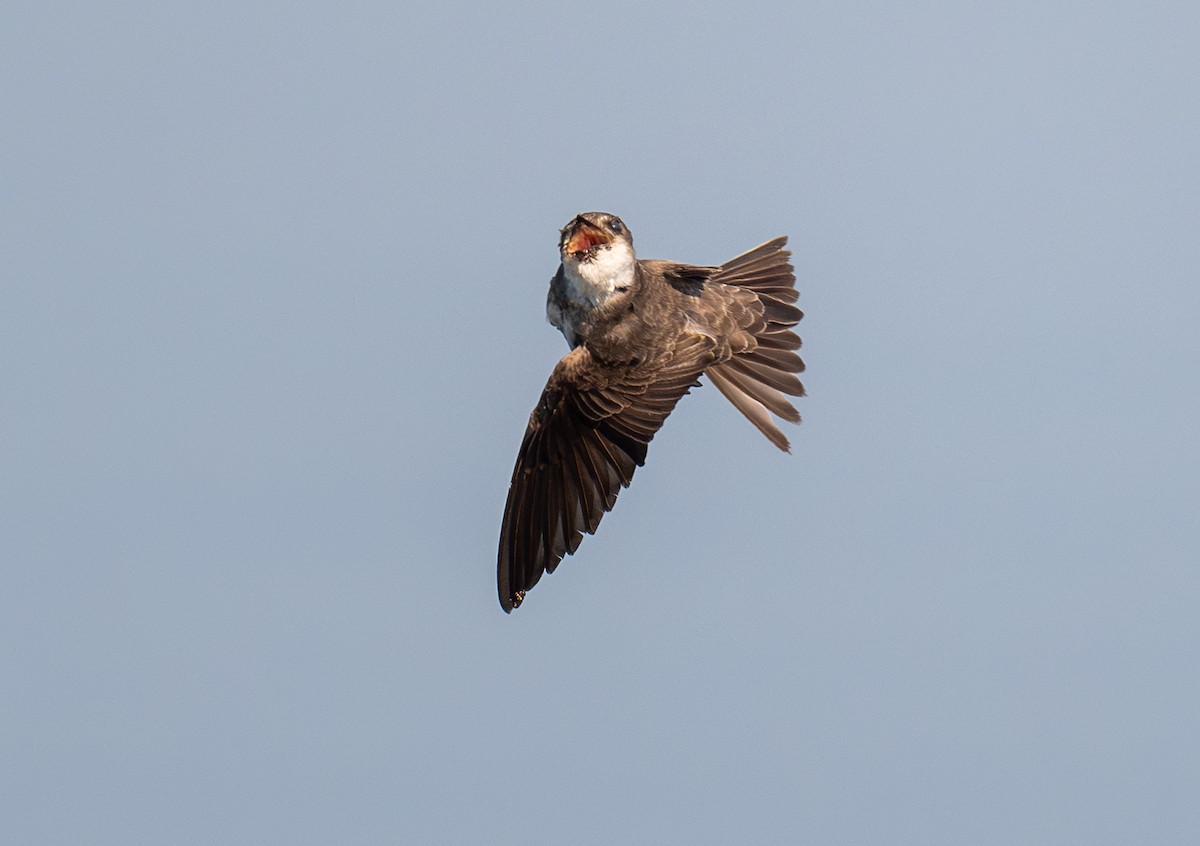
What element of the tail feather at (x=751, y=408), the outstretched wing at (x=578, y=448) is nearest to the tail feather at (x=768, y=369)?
the tail feather at (x=751, y=408)

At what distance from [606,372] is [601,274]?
2.28 feet

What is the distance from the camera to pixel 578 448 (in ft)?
41.7

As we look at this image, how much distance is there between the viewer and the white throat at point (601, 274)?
12.1 m

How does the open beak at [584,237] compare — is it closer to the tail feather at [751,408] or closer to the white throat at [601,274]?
the white throat at [601,274]

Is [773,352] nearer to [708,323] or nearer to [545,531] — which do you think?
[708,323]

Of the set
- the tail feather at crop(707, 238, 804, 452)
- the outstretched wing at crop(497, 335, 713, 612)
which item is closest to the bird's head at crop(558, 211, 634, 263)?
the outstretched wing at crop(497, 335, 713, 612)

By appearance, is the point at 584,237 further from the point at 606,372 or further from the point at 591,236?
the point at 606,372

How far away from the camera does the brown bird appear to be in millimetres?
12305

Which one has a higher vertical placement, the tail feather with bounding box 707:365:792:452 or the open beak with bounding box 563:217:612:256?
the open beak with bounding box 563:217:612:256

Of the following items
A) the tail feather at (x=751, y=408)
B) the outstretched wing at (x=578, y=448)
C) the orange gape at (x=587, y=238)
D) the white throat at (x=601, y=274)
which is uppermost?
the orange gape at (x=587, y=238)

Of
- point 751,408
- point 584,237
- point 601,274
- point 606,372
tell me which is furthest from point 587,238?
point 751,408

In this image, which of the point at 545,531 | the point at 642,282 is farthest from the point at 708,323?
the point at 545,531

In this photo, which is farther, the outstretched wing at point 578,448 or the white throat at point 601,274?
the outstretched wing at point 578,448

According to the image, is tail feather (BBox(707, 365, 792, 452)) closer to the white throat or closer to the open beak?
the white throat
